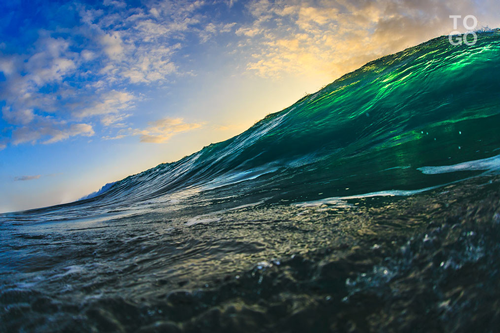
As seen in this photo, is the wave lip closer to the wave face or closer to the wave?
the wave

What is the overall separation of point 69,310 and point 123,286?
0.23m

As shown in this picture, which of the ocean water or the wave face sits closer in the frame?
the ocean water

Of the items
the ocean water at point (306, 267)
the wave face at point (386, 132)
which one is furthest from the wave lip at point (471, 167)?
the wave face at point (386, 132)

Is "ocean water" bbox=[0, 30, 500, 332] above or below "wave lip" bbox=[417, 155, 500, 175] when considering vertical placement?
above

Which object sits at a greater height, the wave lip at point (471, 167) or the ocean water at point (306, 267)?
the ocean water at point (306, 267)

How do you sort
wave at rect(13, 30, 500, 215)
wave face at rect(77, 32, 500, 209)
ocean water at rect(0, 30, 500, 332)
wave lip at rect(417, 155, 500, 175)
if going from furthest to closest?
wave face at rect(77, 32, 500, 209) → wave at rect(13, 30, 500, 215) → wave lip at rect(417, 155, 500, 175) → ocean water at rect(0, 30, 500, 332)

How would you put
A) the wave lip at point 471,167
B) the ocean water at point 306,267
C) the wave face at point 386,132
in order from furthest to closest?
the wave face at point 386,132, the wave lip at point 471,167, the ocean water at point 306,267

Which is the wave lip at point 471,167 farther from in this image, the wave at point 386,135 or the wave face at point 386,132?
the wave face at point 386,132

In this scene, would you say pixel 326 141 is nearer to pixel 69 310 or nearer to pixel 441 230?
pixel 441 230

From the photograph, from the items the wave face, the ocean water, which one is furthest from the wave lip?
the wave face

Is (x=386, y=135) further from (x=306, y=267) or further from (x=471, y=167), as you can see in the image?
(x=306, y=267)

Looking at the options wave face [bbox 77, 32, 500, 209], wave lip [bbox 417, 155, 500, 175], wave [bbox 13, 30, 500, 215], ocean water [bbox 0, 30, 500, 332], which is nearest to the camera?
ocean water [bbox 0, 30, 500, 332]

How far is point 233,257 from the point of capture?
1480 millimetres

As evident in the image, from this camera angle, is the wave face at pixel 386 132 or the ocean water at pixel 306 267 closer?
the ocean water at pixel 306 267
